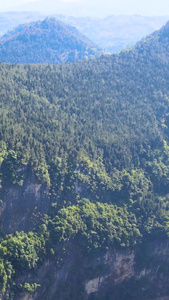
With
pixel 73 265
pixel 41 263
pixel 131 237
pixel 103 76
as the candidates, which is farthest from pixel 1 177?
pixel 103 76

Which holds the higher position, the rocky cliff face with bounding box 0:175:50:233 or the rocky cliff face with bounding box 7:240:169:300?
the rocky cliff face with bounding box 0:175:50:233

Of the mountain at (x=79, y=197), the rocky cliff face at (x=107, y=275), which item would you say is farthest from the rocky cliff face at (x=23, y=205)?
the rocky cliff face at (x=107, y=275)

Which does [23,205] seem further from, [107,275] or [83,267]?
[107,275]

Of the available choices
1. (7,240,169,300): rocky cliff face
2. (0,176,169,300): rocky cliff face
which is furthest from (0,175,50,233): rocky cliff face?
(7,240,169,300): rocky cliff face

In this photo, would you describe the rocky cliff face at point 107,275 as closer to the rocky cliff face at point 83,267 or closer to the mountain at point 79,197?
the rocky cliff face at point 83,267

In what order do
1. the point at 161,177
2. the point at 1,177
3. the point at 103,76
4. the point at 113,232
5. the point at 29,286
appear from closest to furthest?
the point at 29,286, the point at 1,177, the point at 113,232, the point at 161,177, the point at 103,76

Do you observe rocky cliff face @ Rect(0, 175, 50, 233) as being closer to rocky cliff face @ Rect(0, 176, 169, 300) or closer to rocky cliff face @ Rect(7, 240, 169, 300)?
rocky cliff face @ Rect(0, 176, 169, 300)

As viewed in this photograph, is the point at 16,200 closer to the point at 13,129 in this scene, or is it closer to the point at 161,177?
the point at 13,129

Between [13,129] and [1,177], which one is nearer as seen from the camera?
[1,177]

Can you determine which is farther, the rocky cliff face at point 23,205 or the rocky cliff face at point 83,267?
the rocky cliff face at point 83,267
